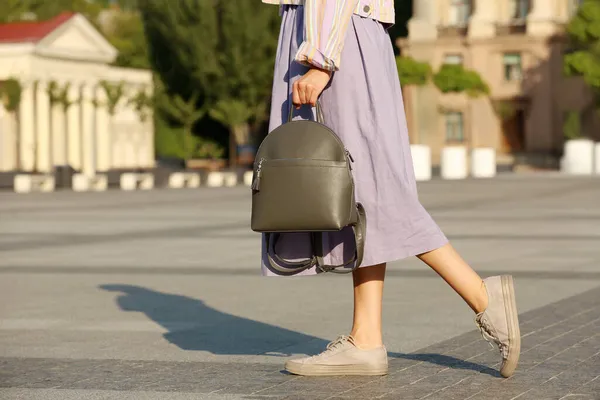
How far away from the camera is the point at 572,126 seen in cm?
6769

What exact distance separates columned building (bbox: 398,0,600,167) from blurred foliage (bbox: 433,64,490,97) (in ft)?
29.0

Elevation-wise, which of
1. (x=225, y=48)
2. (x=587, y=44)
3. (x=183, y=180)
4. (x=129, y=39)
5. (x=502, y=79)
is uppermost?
(x=129, y=39)

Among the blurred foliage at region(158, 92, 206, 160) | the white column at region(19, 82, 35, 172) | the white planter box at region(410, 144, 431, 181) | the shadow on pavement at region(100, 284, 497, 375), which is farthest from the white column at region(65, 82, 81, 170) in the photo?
the shadow on pavement at region(100, 284, 497, 375)

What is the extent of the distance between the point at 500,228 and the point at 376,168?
1100 cm

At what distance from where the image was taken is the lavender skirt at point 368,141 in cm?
538

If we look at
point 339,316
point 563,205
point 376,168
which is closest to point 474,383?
point 376,168

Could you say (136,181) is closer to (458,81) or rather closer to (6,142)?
(6,142)

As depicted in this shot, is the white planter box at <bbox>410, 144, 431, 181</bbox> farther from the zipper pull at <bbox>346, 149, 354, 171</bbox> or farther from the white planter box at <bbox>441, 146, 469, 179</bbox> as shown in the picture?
the zipper pull at <bbox>346, 149, 354, 171</bbox>

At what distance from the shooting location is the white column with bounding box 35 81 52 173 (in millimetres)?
59625

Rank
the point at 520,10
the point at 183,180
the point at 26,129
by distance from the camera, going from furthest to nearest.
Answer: the point at 520,10 → the point at 26,129 → the point at 183,180

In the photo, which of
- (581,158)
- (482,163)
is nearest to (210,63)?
(482,163)

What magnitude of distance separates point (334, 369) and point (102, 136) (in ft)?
196

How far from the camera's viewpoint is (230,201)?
84.7 feet

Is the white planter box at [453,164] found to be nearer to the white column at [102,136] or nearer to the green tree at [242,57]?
the white column at [102,136]
